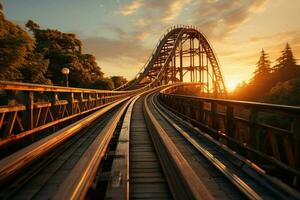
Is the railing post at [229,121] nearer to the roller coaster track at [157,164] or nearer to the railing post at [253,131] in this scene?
the roller coaster track at [157,164]

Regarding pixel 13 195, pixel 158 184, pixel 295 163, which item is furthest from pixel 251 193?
pixel 13 195

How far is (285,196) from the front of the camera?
379 centimetres

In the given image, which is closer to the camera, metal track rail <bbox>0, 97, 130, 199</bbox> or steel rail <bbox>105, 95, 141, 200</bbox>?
steel rail <bbox>105, 95, 141, 200</bbox>

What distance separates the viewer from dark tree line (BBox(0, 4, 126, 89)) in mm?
22650

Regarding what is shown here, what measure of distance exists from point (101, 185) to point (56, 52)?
123ft

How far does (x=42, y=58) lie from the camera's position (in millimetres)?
31703

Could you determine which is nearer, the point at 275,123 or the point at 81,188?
the point at 81,188

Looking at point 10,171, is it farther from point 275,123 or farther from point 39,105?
point 275,123

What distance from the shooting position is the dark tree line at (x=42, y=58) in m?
22.6

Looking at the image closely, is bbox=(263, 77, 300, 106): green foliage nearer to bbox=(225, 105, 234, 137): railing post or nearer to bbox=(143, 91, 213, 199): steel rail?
bbox=(225, 105, 234, 137): railing post

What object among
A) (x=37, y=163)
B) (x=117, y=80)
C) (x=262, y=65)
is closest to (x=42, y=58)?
(x=37, y=163)

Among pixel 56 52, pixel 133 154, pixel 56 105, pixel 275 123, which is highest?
pixel 56 52

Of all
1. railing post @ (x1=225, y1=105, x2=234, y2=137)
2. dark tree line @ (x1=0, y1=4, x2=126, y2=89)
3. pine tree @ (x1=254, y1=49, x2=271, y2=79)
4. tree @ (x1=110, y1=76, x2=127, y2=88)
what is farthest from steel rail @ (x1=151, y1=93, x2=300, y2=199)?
pine tree @ (x1=254, y1=49, x2=271, y2=79)

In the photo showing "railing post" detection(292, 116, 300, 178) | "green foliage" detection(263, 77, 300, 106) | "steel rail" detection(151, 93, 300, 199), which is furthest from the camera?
"green foliage" detection(263, 77, 300, 106)
